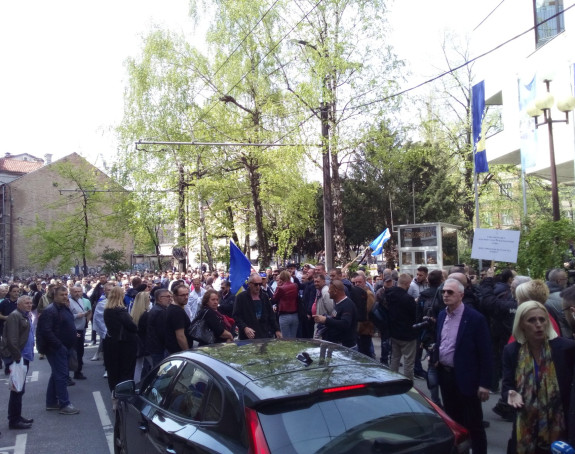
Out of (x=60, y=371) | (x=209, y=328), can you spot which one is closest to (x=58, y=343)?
(x=60, y=371)

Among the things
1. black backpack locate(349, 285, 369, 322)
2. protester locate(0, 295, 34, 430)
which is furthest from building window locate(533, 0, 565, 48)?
protester locate(0, 295, 34, 430)

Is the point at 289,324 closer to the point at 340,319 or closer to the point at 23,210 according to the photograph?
the point at 340,319

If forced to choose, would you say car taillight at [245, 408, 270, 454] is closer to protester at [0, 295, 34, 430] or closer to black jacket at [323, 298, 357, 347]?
black jacket at [323, 298, 357, 347]

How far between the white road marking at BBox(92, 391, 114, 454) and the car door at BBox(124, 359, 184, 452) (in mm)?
1747

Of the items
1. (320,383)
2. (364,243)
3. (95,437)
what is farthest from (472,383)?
(364,243)

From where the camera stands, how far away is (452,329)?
530cm

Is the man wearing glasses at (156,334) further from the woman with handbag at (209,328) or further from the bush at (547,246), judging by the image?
the bush at (547,246)

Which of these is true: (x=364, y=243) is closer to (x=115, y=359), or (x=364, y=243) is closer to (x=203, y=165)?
(x=203, y=165)

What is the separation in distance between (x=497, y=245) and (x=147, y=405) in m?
7.79

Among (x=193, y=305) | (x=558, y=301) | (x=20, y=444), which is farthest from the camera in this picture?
(x=193, y=305)

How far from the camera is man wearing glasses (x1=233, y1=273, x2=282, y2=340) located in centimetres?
852

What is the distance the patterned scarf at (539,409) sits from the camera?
3.85 meters

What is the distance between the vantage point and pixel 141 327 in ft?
27.8

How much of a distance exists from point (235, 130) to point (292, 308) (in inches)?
583
